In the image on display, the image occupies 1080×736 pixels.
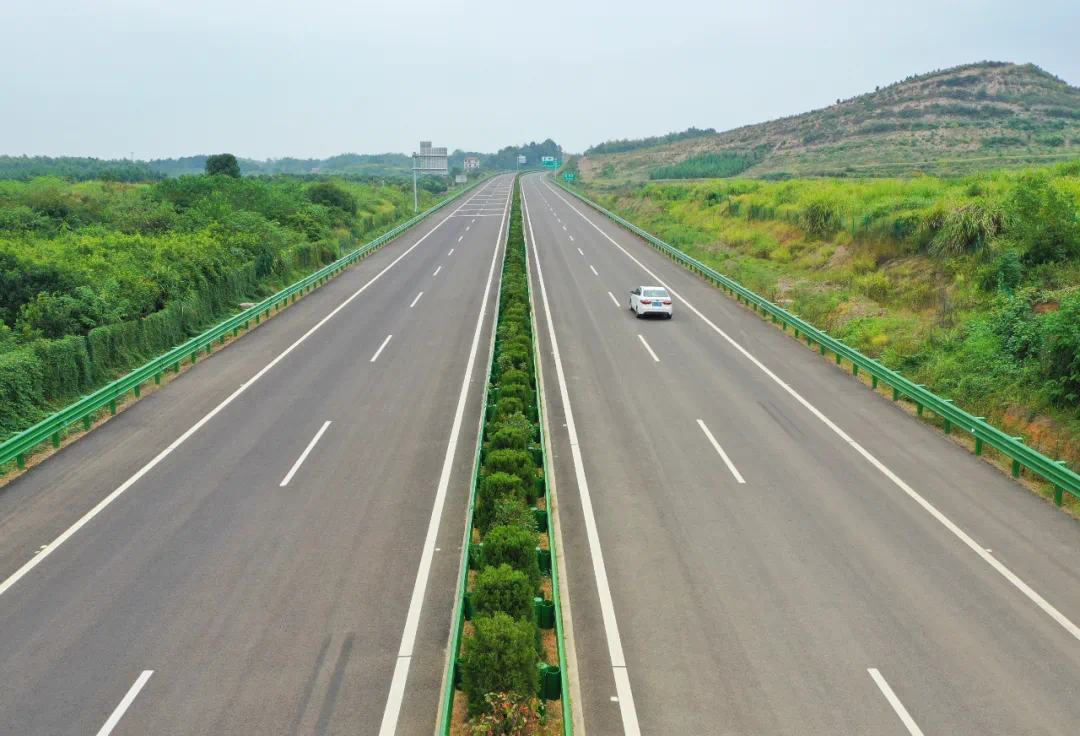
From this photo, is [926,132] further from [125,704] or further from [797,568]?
[125,704]

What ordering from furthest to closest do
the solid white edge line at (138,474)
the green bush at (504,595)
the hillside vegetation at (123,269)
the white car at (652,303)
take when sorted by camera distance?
1. the white car at (652,303)
2. the hillside vegetation at (123,269)
3. the solid white edge line at (138,474)
4. the green bush at (504,595)

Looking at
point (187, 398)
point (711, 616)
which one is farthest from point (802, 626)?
point (187, 398)

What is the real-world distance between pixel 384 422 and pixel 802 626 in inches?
449

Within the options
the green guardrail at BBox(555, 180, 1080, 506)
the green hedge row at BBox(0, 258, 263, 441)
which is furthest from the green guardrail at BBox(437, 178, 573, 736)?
the green hedge row at BBox(0, 258, 263, 441)

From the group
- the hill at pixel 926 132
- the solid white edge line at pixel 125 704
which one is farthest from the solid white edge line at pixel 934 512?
the hill at pixel 926 132

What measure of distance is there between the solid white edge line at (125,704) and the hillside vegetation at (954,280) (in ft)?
56.8

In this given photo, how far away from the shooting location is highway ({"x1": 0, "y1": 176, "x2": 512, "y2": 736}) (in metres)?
9.05

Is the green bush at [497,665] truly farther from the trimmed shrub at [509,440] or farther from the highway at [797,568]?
the trimmed shrub at [509,440]

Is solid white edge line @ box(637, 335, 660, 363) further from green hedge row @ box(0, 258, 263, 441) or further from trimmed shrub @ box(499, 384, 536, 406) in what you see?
green hedge row @ box(0, 258, 263, 441)

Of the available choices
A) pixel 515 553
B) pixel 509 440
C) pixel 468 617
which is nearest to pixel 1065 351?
pixel 509 440

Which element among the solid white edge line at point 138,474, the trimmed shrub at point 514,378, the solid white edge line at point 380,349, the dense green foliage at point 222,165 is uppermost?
the dense green foliage at point 222,165

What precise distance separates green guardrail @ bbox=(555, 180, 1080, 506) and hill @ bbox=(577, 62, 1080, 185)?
45371 mm

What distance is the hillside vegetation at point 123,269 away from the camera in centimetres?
2069

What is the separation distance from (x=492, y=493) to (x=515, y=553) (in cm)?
224
